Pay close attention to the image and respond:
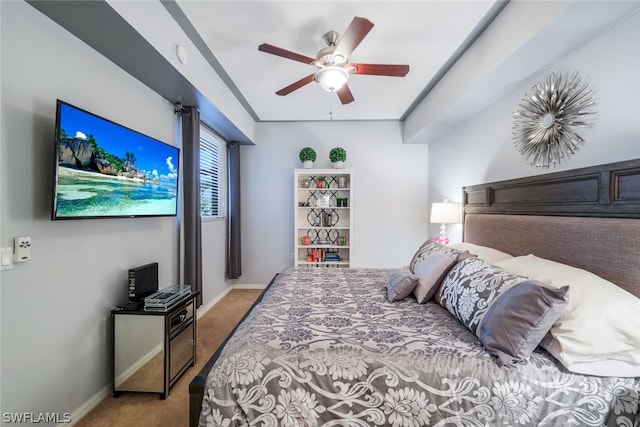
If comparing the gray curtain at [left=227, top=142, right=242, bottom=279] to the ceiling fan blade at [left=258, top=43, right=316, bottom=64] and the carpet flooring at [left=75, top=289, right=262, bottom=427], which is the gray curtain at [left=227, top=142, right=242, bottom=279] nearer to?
the carpet flooring at [left=75, top=289, right=262, bottom=427]

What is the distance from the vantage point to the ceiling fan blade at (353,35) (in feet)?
4.94

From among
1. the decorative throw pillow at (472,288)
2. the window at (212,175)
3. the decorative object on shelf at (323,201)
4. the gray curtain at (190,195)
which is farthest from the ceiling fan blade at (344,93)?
the window at (212,175)

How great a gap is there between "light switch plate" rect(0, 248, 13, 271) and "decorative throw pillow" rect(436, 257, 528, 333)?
7.81 feet

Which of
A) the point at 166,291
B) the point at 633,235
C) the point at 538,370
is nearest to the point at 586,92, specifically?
the point at 633,235

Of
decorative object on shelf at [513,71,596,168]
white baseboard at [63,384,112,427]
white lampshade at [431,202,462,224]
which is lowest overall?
white baseboard at [63,384,112,427]

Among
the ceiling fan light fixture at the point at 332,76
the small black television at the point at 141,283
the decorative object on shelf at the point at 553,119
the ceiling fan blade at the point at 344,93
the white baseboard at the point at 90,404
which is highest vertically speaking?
the ceiling fan blade at the point at 344,93

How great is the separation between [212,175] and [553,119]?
12.3 feet

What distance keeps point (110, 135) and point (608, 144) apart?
10.1ft

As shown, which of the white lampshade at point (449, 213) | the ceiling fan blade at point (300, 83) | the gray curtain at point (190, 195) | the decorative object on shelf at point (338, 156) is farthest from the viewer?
the decorative object on shelf at point (338, 156)

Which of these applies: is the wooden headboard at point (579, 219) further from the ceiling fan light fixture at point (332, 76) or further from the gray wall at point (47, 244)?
the gray wall at point (47, 244)

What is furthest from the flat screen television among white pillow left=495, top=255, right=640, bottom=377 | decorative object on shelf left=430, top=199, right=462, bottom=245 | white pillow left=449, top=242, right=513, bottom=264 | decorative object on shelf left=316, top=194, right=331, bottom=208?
decorative object on shelf left=430, top=199, right=462, bottom=245

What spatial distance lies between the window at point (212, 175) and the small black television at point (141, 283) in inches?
48.4

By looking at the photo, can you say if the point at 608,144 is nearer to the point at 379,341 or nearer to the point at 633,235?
the point at 633,235

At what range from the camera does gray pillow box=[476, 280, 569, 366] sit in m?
1.12
